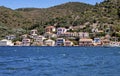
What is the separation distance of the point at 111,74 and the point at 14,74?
923 cm

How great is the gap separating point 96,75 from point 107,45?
16405cm

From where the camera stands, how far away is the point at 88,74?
3738 centimetres

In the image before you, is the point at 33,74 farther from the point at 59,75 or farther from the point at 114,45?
the point at 114,45

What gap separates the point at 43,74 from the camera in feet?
123

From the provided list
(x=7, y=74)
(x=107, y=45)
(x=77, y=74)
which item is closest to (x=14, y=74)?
(x=7, y=74)

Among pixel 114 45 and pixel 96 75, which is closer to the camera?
pixel 96 75

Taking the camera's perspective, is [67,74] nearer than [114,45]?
Yes

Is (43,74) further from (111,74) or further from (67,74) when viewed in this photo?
(111,74)

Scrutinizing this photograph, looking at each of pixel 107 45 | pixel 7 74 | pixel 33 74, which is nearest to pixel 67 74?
pixel 33 74

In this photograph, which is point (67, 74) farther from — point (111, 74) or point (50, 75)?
point (111, 74)

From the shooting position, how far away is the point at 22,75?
3628 centimetres

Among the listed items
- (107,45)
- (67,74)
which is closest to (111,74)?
(67,74)

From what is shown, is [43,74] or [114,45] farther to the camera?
[114,45]

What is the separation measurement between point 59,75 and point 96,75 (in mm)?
3464
